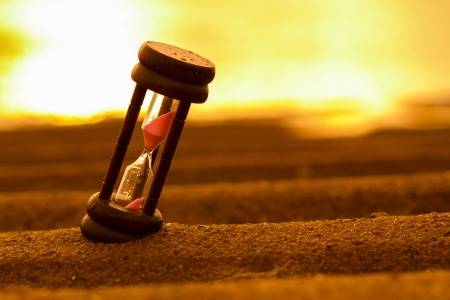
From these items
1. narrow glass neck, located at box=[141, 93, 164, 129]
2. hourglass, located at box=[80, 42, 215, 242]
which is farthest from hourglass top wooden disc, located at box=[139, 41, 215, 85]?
narrow glass neck, located at box=[141, 93, 164, 129]

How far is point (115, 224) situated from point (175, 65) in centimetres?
88

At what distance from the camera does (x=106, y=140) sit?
547 inches

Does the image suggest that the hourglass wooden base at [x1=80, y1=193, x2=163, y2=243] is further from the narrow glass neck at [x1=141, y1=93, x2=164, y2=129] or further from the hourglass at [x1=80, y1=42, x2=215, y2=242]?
the narrow glass neck at [x1=141, y1=93, x2=164, y2=129]

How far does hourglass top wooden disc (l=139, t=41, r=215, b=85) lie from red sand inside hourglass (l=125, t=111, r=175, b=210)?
0.26m

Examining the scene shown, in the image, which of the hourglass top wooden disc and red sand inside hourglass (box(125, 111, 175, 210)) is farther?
red sand inside hourglass (box(125, 111, 175, 210))

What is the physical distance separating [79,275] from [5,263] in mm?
454

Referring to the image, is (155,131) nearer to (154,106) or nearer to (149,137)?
(149,137)

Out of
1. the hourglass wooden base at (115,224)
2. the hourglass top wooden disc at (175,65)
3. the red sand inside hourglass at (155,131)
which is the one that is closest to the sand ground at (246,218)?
the hourglass wooden base at (115,224)

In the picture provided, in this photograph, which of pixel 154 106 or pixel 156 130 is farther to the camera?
pixel 154 106

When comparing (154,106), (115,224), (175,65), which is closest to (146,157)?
(154,106)

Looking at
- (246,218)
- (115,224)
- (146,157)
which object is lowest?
(246,218)

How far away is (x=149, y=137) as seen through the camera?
5.05m

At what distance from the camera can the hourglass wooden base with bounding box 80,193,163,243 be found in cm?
519

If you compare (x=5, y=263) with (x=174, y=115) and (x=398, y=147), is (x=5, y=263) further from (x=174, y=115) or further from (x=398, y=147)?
(x=398, y=147)
